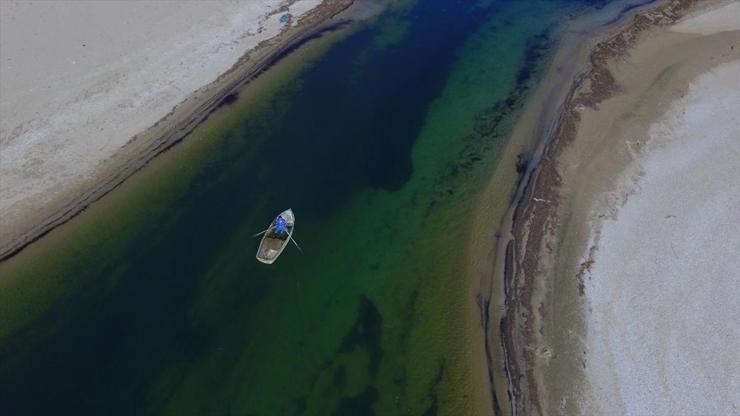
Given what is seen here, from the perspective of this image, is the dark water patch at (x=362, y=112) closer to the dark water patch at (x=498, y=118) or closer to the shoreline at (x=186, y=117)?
the shoreline at (x=186, y=117)

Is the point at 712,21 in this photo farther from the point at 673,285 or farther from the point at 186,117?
the point at 186,117

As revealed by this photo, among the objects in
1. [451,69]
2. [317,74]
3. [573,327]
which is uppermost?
[317,74]

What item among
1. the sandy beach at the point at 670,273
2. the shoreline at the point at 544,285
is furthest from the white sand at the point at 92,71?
the sandy beach at the point at 670,273

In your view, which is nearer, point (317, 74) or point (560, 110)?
point (560, 110)

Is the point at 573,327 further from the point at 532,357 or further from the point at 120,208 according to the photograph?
the point at 120,208

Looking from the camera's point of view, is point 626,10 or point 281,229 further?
point 626,10

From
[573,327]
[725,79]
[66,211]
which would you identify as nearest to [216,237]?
[66,211]

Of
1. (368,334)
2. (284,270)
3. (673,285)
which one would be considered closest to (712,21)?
(673,285)
